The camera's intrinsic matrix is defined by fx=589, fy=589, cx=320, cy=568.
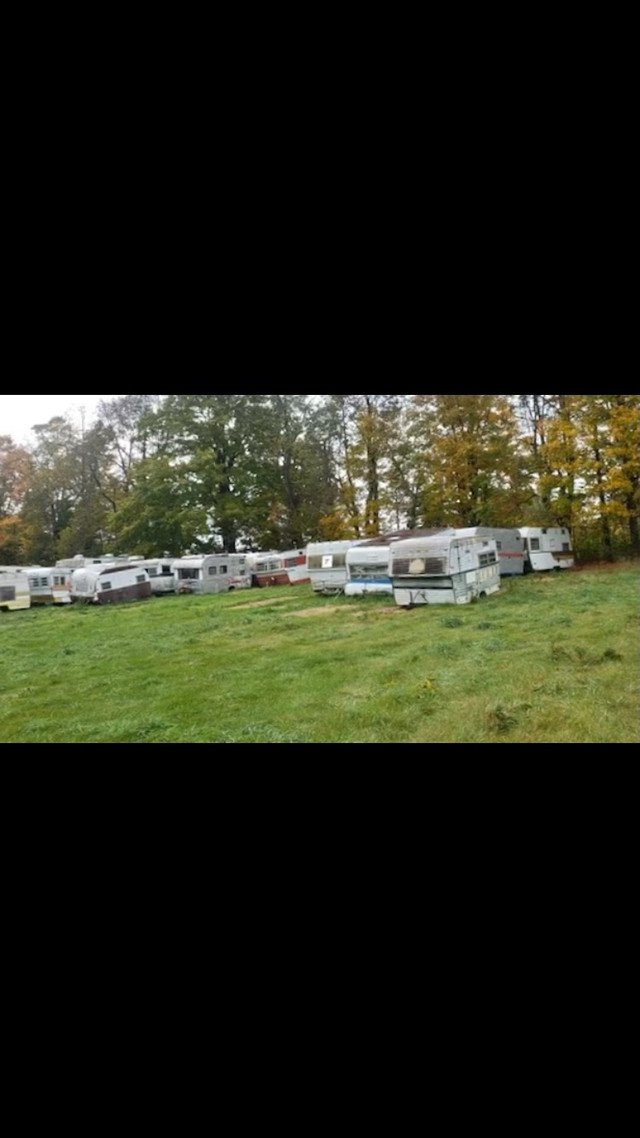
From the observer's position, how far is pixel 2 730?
3213mm

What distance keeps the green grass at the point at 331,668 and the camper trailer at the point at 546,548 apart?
9 cm

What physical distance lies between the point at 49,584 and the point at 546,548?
3186mm

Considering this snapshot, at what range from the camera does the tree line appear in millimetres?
3438

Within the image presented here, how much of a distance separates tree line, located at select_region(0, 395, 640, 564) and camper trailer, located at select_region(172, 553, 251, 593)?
0.32 feet

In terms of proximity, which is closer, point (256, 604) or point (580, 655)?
point (580, 655)

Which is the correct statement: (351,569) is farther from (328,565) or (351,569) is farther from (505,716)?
(505,716)

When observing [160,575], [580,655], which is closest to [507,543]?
[580,655]

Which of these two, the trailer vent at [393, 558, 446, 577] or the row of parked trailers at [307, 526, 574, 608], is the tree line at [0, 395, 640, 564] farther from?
the trailer vent at [393, 558, 446, 577]

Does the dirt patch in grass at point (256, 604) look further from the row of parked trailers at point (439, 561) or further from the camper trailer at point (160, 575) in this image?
the camper trailer at point (160, 575)

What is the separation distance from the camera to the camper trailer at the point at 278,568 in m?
3.88

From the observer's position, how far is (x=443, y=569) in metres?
3.77
